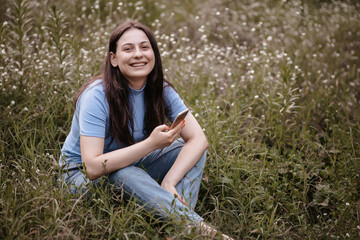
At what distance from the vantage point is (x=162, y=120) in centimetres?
259

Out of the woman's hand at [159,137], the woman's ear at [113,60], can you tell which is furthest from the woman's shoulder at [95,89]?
the woman's hand at [159,137]

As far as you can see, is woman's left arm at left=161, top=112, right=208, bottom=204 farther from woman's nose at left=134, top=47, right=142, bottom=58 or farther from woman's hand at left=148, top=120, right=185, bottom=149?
woman's nose at left=134, top=47, right=142, bottom=58

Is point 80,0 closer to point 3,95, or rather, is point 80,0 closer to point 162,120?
point 3,95

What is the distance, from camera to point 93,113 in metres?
2.22

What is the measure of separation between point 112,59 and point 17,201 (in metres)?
1.16

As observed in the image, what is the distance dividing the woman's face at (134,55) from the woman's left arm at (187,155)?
0.52m

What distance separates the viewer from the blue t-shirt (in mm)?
2211

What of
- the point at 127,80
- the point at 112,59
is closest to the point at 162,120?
the point at 127,80

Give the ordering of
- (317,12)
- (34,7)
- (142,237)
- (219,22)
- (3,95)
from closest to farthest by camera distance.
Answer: (142,237) < (3,95) < (34,7) < (219,22) < (317,12)

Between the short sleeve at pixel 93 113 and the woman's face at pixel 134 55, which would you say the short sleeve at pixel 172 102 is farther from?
the short sleeve at pixel 93 113

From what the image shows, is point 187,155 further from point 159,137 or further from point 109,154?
point 109,154

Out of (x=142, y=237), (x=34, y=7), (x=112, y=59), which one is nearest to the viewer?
(x=142, y=237)

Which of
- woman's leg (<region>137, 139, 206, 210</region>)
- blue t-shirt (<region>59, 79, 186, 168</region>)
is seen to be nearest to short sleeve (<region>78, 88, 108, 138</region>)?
blue t-shirt (<region>59, 79, 186, 168</region>)

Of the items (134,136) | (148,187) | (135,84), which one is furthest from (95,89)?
(148,187)
